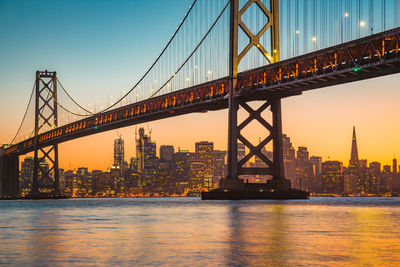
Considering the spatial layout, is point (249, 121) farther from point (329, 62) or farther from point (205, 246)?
point (205, 246)

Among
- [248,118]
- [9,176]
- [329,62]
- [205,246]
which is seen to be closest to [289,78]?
[329,62]

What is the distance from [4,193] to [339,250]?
11714 centimetres

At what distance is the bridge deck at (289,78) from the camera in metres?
42.2

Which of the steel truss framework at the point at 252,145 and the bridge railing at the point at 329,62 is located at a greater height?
the bridge railing at the point at 329,62

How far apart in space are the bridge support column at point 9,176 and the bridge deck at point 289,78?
47183 mm

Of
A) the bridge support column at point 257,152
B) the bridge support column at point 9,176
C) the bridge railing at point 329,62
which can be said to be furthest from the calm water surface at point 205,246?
the bridge support column at point 9,176

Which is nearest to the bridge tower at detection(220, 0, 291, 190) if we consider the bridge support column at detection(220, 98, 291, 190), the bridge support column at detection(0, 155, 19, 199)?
the bridge support column at detection(220, 98, 291, 190)

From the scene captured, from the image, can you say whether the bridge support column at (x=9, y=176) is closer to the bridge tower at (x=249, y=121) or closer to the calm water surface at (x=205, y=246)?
the bridge tower at (x=249, y=121)

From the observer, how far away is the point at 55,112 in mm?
106062

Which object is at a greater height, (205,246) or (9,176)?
(9,176)

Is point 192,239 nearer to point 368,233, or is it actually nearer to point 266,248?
point 266,248

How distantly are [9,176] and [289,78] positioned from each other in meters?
82.5

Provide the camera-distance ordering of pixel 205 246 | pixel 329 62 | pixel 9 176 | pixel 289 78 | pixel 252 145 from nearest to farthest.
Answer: pixel 205 246
pixel 329 62
pixel 289 78
pixel 252 145
pixel 9 176

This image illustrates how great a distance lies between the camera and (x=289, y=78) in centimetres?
4981
